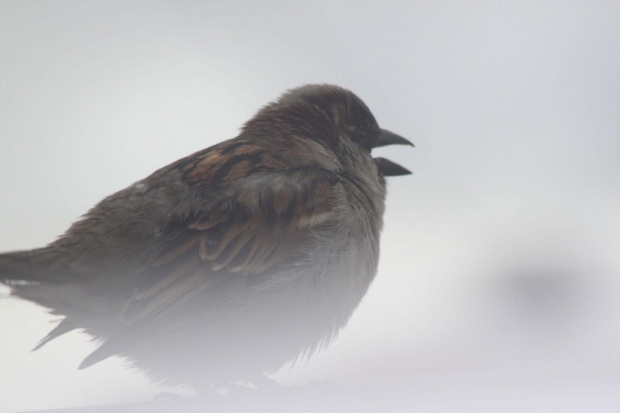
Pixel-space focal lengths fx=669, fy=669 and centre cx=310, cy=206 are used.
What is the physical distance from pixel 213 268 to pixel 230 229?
68mm

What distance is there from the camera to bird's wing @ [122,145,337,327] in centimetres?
98

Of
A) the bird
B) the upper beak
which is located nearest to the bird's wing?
the bird

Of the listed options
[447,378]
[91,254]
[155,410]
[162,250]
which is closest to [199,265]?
[162,250]

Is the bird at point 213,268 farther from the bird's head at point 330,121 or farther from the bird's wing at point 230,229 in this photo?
the bird's head at point 330,121

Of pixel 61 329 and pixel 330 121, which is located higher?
pixel 330 121

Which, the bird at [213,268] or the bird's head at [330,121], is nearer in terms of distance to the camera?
the bird at [213,268]

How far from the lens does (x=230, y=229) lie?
3.43 ft

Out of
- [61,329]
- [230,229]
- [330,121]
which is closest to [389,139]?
Result: [330,121]

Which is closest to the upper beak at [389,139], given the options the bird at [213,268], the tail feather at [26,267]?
the bird at [213,268]

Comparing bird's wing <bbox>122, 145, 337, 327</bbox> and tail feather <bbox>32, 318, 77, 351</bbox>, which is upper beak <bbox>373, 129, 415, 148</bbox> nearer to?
bird's wing <bbox>122, 145, 337, 327</bbox>

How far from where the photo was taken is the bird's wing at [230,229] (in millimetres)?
978

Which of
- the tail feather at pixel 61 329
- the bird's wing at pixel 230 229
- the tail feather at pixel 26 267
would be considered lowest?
the tail feather at pixel 61 329

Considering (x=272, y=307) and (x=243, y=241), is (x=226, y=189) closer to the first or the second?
(x=243, y=241)

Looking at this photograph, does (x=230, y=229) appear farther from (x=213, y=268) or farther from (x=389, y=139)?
(x=389, y=139)
